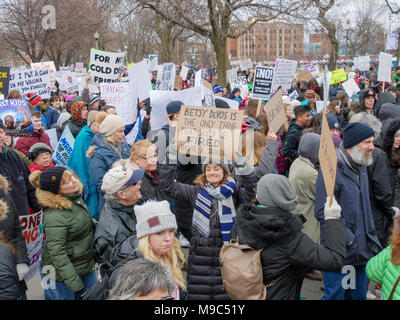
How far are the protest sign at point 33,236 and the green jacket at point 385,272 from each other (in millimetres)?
3219

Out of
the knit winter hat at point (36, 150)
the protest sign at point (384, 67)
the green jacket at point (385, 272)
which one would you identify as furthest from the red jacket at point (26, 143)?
the protest sign at point (384, 67)

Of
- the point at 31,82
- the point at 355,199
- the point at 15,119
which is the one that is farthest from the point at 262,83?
the point at 31,82

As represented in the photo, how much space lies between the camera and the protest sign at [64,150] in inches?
237

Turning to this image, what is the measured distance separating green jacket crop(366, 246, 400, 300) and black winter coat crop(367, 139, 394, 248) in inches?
74.7

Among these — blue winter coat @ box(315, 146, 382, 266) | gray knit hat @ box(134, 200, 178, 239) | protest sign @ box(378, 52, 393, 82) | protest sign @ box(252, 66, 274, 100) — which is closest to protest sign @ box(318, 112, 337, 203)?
blue winter coat @ box(315, 146, 382, 266)

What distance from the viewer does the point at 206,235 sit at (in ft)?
12.5

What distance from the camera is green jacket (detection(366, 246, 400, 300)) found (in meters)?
2.50

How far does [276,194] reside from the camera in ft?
9.00

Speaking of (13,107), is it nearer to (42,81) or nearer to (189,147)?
(189,147)

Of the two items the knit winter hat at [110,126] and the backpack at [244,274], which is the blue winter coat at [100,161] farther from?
the backpack at [244,274]

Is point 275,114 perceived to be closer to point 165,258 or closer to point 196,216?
point 196,216

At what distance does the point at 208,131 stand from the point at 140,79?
383 centimetres

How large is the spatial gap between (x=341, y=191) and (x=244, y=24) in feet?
45.9
